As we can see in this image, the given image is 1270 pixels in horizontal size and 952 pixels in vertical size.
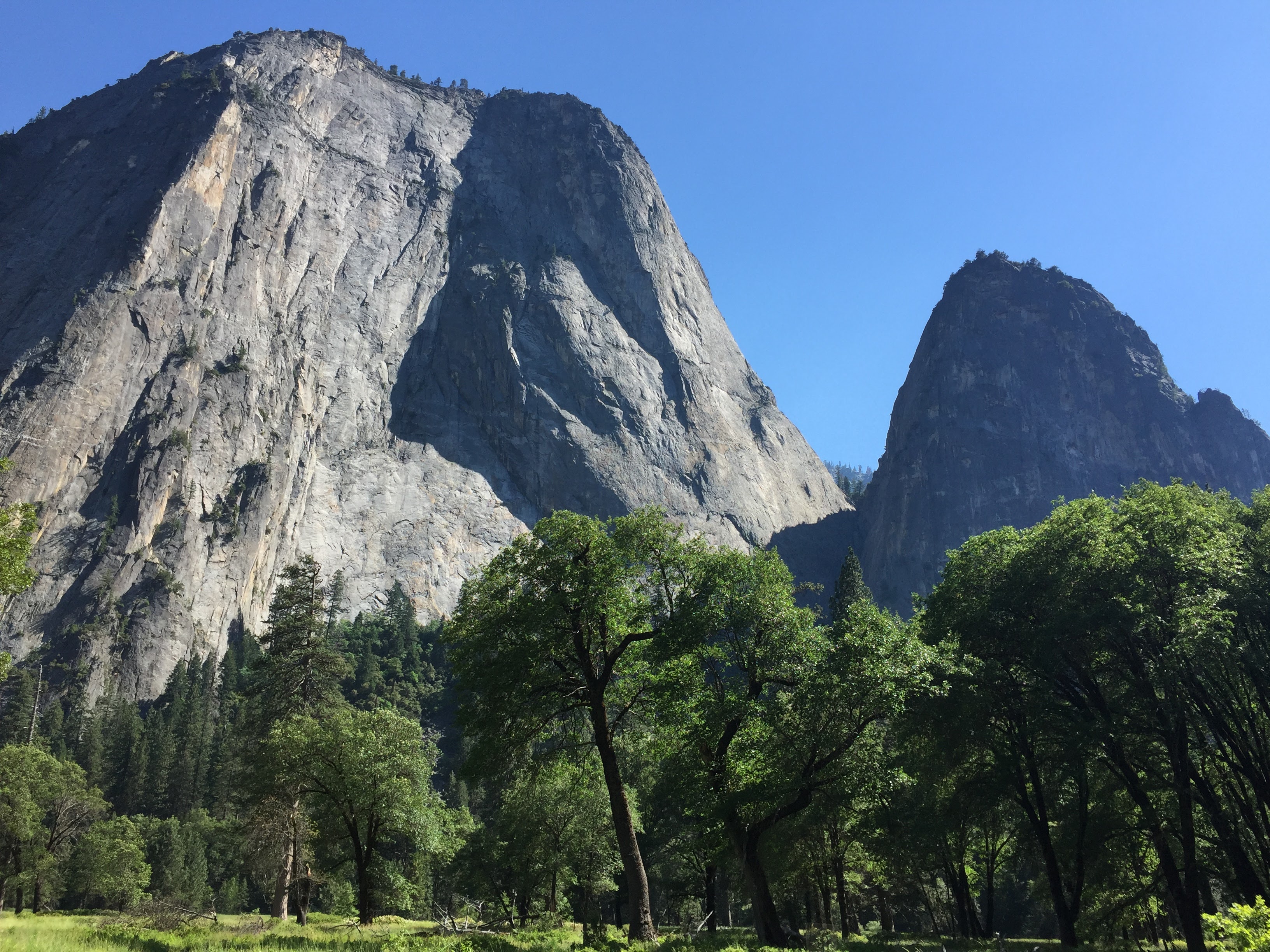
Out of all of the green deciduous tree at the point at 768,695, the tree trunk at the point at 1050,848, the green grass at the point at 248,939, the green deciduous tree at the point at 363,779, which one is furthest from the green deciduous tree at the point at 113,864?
the tree trunk at the point at 1050,848

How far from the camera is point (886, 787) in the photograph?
19422 mm

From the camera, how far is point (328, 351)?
139m

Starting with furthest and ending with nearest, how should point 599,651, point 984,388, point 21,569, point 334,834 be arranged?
point 984,388
point 334,834
point 599,651
point 21,569

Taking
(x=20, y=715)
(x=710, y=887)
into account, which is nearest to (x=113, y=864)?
(x=20, y=715)

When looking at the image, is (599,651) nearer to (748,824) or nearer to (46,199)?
(748,824)

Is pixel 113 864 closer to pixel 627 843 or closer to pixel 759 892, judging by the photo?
pixel 627 843

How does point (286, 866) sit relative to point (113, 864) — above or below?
above

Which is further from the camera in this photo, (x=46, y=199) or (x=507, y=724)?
(x=46, y=199)

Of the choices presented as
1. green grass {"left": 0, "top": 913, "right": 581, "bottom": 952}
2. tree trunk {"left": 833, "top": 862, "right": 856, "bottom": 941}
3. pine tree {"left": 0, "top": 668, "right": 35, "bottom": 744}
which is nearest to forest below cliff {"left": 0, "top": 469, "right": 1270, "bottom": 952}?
tree trunk {"left": 833, "top": 862, "right": 856, "bottom": 941}

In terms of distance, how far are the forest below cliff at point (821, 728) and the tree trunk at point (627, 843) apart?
0.08 metres

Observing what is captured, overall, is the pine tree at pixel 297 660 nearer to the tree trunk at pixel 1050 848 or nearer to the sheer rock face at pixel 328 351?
the tree trunk at pixel 1050 848

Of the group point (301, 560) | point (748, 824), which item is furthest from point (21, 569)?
point (301, 560)

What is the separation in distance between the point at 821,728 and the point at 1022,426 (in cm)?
16732

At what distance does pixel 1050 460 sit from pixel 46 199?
639ft
